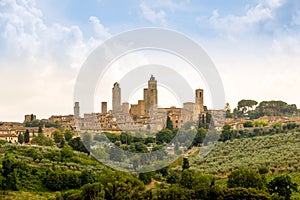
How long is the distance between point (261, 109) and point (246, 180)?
50.4 m

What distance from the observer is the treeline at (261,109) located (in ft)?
223

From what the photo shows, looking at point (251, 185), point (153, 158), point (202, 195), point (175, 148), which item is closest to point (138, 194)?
point (202, 195)

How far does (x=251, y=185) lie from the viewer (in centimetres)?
2042

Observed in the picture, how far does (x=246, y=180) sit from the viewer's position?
20672mm

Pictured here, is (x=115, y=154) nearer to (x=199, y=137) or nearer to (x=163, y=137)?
(x=163, y=137)


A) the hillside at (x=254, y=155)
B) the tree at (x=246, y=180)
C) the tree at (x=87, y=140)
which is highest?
the tree at (x=87, y=140)

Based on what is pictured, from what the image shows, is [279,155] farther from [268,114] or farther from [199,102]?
[268,114]

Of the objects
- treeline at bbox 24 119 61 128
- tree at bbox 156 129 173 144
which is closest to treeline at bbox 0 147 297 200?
tree at bbox 156 129 173 144

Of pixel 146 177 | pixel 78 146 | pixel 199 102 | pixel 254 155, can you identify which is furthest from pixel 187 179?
pixel 199 102

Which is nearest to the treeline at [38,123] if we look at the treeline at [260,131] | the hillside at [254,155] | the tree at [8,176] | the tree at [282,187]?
the treeline at [260,131]

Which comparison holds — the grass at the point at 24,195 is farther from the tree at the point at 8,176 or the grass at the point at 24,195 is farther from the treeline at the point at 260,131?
the treeline at the point at 260,131

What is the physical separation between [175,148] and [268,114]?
33.3 m

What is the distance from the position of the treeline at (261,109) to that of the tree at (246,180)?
152 ft

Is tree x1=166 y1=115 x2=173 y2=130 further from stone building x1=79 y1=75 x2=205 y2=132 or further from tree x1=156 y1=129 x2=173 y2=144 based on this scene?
tree x1=156 y1=129 x2=173 y2=144
